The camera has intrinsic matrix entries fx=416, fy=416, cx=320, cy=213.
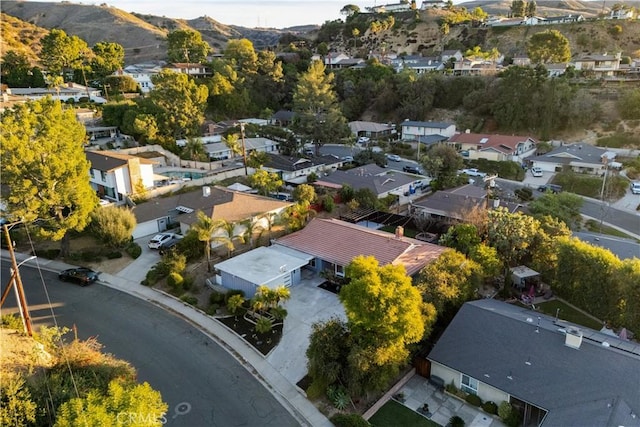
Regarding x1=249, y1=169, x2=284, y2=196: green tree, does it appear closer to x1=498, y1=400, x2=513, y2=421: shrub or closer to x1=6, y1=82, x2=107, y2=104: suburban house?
x1=498, y1=400, x2=513, y2=421: shrub

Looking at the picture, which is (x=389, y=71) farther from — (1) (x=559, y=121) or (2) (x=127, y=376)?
(2) (x=127, y=376)

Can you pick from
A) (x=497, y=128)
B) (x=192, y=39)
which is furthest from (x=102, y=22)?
(x=497, y=128)

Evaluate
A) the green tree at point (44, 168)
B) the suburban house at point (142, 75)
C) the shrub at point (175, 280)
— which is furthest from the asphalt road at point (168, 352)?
the suburban house at point (142, 75)

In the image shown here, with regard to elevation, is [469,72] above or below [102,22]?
below

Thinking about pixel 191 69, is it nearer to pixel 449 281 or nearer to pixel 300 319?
pixel 300 319

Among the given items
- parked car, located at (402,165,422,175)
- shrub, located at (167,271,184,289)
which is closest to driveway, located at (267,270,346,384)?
shrub, located at (167,271,184,289)

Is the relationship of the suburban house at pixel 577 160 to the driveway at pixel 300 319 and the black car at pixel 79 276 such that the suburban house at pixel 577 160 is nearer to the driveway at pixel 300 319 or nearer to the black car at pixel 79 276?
the driveway at pixel 300 319
